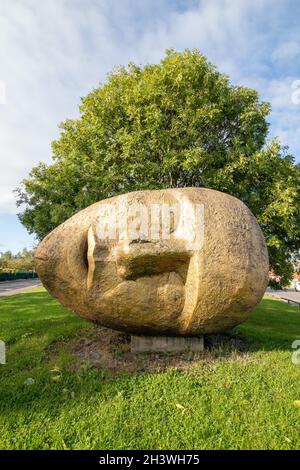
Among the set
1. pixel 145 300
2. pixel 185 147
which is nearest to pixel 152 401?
pixel 145 300

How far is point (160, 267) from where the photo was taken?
527 cm

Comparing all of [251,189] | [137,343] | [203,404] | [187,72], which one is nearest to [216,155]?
[251,189]

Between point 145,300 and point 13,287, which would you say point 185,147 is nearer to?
point 145,300

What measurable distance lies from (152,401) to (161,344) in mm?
1659

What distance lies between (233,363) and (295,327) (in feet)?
17.6

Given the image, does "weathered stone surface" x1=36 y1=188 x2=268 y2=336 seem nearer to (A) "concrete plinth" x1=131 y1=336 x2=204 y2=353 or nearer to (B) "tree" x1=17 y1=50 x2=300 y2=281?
(A) "concrete plinth" x1=131 y1=336 x2=204 y2=353

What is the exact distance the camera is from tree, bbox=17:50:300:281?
10.5 metres

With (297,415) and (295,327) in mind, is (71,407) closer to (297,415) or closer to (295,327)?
(297,415)

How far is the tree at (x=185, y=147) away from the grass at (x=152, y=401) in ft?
19.2

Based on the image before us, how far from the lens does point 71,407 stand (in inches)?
160

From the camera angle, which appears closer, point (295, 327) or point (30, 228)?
point (295, 327)
